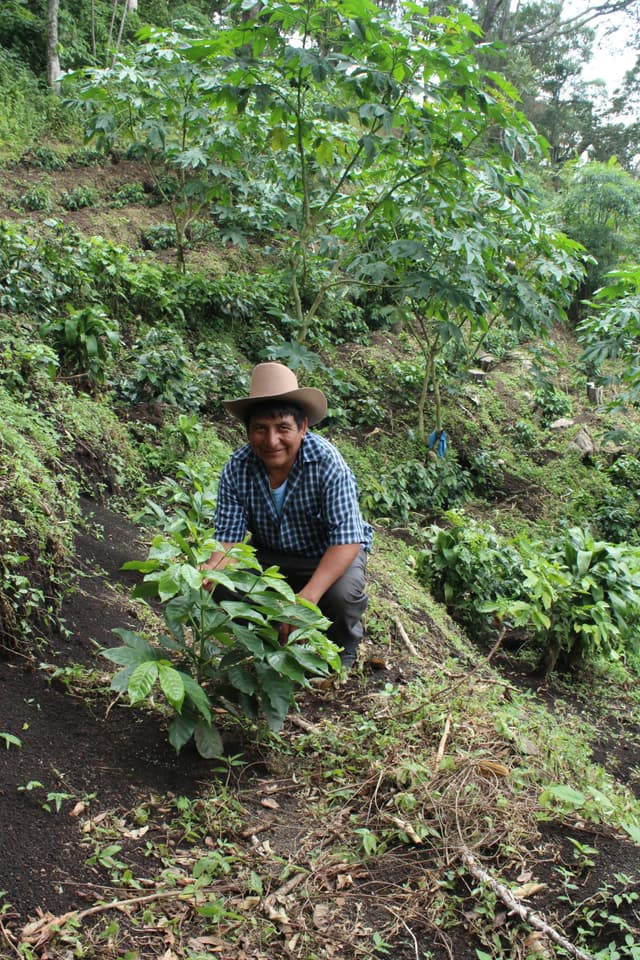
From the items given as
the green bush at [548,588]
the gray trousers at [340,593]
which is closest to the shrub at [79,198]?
the green bush at [548,588]

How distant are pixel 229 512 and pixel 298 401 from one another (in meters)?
0.61

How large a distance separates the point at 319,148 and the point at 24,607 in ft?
14.2

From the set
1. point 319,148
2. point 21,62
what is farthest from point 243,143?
point 21,62

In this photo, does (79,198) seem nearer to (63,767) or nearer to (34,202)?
(34,202)

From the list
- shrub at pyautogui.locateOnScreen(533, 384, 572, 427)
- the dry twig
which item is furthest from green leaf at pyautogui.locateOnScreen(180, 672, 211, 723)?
shrub at pyautogui.locateOnScreen(533, 384, 572, 427)

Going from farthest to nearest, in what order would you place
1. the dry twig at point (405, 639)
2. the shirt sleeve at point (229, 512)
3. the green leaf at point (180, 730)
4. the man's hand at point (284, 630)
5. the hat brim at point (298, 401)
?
the dry twig at point (405, 639) < the shirt sleeve at point (229, 512) < the hat brim at point (298, 401) < the man's hand at point (284, 630) < the green leaf at point (180, 730)

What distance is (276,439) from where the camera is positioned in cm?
305

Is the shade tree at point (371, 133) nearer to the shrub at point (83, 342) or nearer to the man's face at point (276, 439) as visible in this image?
the shrub at point (83, 342)

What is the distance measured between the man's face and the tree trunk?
Answer: 588 inches

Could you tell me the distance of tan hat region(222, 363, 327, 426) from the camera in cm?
301

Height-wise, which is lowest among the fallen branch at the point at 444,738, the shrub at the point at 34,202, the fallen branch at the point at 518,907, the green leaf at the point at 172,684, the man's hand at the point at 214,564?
the fallen branch at the point at 518,907

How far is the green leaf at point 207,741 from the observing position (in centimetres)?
249

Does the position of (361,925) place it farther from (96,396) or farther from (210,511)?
(96,396)

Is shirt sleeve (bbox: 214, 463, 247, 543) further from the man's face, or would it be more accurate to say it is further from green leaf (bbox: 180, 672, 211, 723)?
green leaf (bbox: 180, 672, 211, 723)
